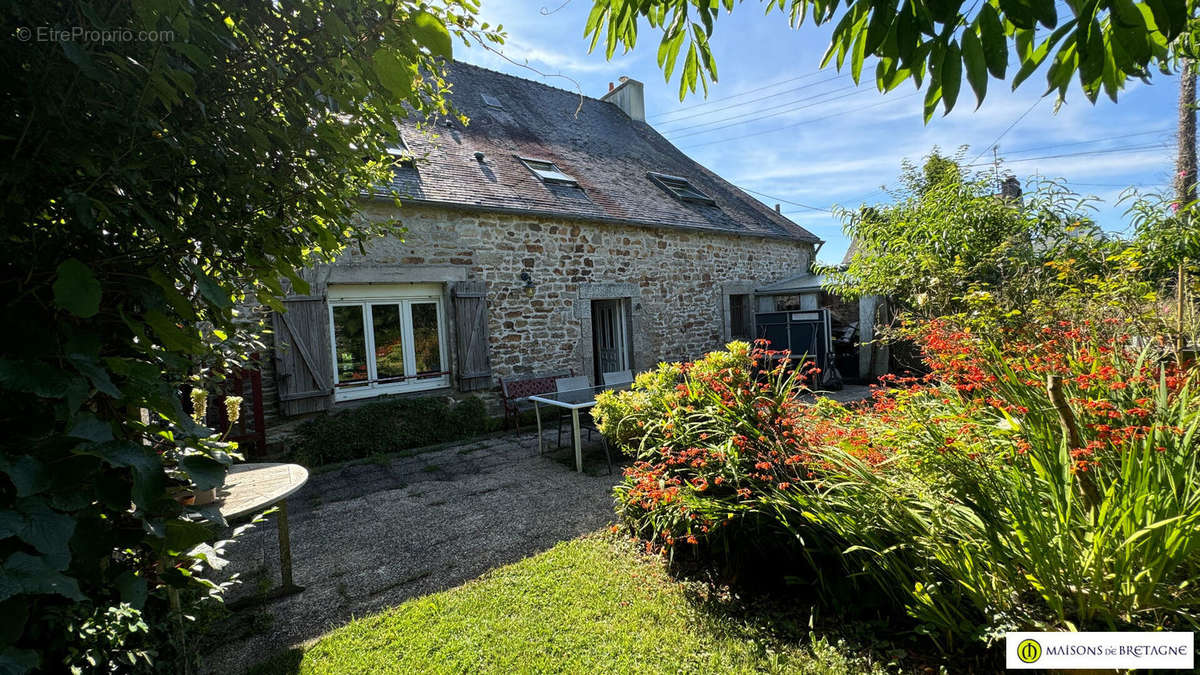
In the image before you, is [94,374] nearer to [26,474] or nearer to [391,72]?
[26,474]

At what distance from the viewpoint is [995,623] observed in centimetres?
203

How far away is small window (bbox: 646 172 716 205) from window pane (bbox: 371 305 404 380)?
6.89 meters

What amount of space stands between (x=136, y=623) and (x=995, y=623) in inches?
116

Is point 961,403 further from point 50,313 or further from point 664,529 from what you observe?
point 50,313

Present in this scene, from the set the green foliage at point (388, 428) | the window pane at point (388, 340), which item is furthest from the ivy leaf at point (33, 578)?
the window pane at point (388, 340)

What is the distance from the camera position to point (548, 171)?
32.0 ft

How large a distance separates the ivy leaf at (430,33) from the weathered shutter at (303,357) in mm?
6115

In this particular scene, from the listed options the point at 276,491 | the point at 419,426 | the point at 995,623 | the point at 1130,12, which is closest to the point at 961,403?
the point at 995,623

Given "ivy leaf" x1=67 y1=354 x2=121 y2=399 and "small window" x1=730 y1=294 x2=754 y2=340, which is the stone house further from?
"ivy leaf" x1=67 y1=354 x2=121 y2=399

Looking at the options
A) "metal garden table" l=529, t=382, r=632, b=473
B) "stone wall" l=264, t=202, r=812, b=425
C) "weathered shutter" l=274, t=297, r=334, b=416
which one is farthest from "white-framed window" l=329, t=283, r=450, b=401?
"metal garden table" l=529, t=382, r=632, b=473

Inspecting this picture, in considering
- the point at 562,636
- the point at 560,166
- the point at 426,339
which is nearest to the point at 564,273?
the point at 426,339

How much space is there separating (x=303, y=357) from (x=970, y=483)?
6.78 m

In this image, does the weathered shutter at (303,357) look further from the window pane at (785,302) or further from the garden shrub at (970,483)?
the window pane at (785,302)

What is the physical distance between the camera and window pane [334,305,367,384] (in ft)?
22.8
